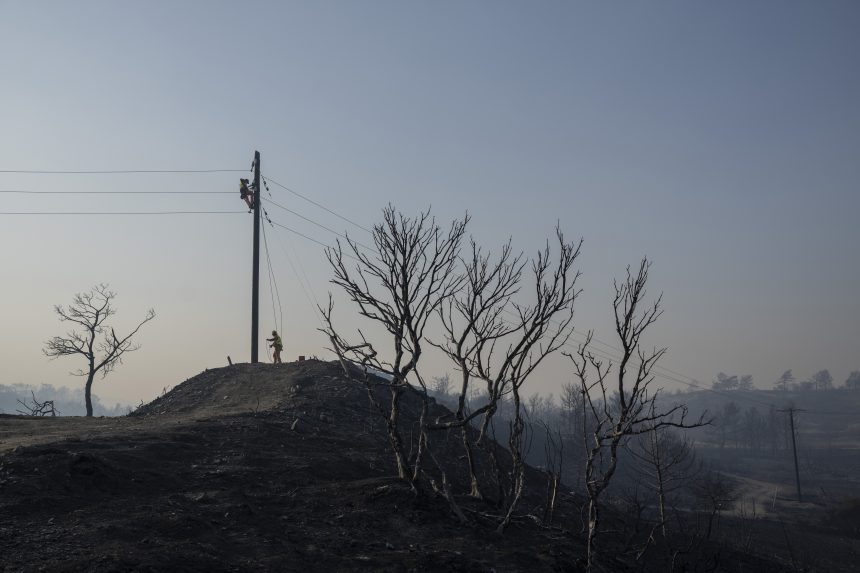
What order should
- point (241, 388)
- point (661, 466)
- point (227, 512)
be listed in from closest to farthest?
point (227, 512) → point (661, 466) → point (241, 388)

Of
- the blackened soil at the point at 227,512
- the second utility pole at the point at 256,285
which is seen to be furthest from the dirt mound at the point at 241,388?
the blackened soil at the point at 227,512

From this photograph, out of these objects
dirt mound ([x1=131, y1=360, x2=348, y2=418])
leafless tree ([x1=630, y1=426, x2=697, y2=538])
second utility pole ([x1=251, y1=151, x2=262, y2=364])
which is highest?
second utility pole ([x1=251, y1=151, x2=262, y2=364])

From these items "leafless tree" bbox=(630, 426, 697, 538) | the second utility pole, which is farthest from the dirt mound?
"leafless tree" bbox=(630, 426, 697, 538)

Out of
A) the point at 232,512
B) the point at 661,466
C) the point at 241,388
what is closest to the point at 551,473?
the point at 661,466

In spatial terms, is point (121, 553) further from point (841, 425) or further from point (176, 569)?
point (841, 425)

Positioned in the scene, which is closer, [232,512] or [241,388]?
[232,512]

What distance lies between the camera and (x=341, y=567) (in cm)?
715

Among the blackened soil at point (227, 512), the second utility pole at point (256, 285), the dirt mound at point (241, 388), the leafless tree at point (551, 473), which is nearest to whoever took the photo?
the blackened soil at point (227, 512)

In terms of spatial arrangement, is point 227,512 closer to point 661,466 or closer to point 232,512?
point 232,512

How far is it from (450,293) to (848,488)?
74990 millimetres

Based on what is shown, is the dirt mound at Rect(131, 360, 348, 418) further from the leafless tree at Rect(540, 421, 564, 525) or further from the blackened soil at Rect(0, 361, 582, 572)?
the leafless tree at Rect(540, 421, 564, 525)

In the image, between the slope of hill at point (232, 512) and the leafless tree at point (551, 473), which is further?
the leafless tree at point (551, 473)

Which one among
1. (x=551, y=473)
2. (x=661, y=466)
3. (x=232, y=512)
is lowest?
(x=661, y=466)

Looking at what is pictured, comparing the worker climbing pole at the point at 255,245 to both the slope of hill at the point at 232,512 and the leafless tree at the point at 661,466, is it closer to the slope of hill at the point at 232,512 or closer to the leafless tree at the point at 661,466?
the slope of hill at the point at 232,512
